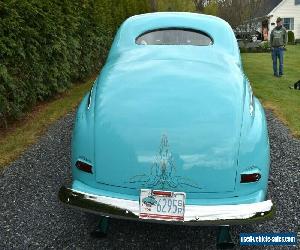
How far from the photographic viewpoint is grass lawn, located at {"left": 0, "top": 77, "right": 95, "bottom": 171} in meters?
5.75

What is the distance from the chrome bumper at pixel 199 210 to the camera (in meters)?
2.94

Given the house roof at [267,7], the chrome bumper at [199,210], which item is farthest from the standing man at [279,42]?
the house roof at [267,7]

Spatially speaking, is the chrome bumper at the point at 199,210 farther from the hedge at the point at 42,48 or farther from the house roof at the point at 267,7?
the house roof at the point at 267,7

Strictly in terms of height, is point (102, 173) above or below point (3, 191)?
above

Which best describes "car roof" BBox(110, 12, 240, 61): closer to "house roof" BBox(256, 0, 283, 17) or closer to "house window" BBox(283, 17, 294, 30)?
"house window" BBox(283, 17, 294, 30)

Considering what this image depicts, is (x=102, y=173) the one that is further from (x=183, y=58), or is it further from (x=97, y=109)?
(x=183, y=58)

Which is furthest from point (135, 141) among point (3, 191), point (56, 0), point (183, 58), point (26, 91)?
point (56, 0)

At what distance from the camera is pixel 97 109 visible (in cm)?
352

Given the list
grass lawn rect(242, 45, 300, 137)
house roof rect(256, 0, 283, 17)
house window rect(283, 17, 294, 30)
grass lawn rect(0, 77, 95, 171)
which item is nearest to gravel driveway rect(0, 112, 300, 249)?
grass lawn rect(0, 77, 95, 171)

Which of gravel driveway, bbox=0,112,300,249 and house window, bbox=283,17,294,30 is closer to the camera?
gravel driveway, bbox=0,112,300,249

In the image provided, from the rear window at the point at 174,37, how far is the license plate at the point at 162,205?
248 centimetres

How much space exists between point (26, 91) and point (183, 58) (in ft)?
13.1

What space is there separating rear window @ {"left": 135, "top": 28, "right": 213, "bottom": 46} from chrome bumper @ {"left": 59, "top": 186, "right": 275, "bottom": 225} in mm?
2473

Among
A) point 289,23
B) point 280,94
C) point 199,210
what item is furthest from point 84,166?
point 289,23
